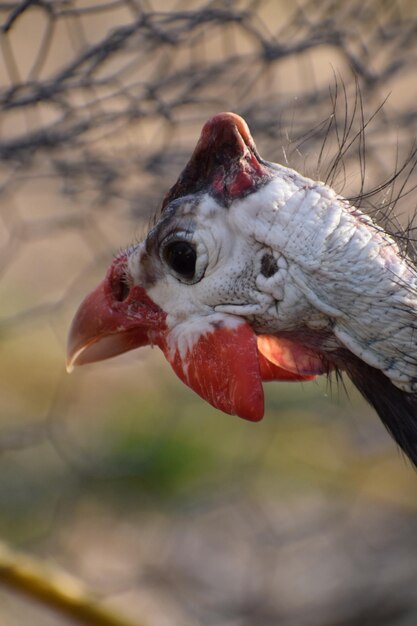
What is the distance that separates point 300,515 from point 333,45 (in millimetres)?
1246

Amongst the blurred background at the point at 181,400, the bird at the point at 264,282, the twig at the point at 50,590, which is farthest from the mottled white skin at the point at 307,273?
the twig at the point at 50,590

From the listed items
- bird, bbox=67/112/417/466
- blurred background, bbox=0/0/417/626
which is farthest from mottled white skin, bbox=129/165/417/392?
blurred background, bbox=0/0/417/626

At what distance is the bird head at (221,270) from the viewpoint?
1047mm

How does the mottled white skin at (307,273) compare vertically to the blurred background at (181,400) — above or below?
above

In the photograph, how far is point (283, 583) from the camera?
2.15 meters

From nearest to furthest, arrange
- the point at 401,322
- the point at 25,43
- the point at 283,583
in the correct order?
the point at 401,322 < the point at 283,583 < the point at 25,43

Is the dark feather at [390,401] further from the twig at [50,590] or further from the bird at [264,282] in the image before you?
the twig at [50,590]

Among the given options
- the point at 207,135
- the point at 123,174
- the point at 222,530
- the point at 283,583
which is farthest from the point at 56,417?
the point at 207,135

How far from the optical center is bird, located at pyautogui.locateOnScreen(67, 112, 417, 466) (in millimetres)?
999

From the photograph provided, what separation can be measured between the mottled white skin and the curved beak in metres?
0.08

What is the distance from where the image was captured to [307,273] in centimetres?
101

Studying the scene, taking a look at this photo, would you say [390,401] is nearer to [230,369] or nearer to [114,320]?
[230,369]

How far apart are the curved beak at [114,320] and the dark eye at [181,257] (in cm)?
7

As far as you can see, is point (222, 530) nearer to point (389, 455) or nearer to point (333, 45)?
point (389, 455)
